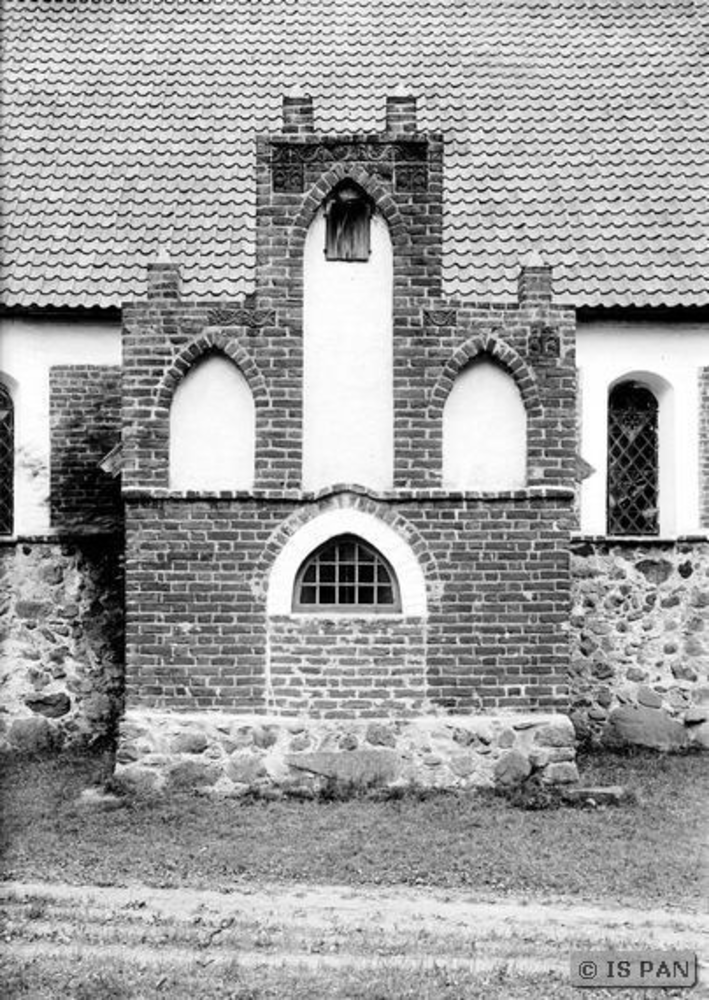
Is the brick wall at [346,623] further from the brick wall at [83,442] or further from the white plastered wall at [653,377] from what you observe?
the white plastered wall at [653,377]

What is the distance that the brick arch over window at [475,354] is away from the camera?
32.9ft

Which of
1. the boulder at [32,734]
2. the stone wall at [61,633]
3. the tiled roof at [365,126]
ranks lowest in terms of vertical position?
the boulder at [32,734]

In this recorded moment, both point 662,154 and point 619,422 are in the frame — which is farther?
point 662,154

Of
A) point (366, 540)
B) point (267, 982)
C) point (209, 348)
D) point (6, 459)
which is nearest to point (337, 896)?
point (267, 982)

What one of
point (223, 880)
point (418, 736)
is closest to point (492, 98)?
point (418, 736)

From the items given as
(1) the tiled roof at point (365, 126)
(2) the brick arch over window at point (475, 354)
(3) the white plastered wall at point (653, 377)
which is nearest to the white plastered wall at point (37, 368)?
(1) the tiled roof at point (365, 126)

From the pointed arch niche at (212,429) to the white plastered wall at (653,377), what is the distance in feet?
14.2

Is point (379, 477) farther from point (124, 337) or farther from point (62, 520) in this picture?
point (62, 520)

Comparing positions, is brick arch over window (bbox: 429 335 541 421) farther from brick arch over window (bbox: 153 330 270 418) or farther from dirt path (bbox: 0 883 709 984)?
dirt path (bbox: 0 883 709 984)

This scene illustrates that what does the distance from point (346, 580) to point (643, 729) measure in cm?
435

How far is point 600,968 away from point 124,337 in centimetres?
637

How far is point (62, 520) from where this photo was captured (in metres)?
12.4

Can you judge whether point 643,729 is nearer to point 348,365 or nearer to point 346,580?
point 346,580

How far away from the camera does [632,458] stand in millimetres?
13047
